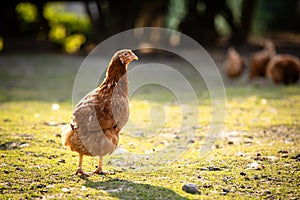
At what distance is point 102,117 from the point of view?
4.57 metres

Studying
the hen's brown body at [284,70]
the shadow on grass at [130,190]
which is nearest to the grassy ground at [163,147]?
the shadow on grass at [130,190]

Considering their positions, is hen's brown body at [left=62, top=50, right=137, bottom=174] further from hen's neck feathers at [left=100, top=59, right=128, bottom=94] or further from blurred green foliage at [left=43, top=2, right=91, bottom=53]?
blurred green foliage at [left=43, top=2, right=91, bottom=53]

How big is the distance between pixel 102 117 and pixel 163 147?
179cm

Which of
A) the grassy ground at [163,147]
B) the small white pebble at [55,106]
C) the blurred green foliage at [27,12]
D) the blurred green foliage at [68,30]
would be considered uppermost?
the blurred green foliage at [27,12]

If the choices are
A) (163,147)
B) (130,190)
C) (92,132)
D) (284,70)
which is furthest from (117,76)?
(284,70)

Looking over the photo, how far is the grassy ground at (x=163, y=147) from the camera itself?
4426 mm

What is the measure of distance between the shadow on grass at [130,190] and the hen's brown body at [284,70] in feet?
24.2

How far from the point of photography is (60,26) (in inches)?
669

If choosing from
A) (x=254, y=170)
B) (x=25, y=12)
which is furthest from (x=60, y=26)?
(x=254, y=170)

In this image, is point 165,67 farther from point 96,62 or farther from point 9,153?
point 9,153

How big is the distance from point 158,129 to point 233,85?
4.78 m

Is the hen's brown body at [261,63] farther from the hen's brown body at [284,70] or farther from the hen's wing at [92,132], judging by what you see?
the hen's wing at [92,132]

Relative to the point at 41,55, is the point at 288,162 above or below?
below

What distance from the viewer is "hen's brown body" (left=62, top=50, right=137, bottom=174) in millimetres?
4539
